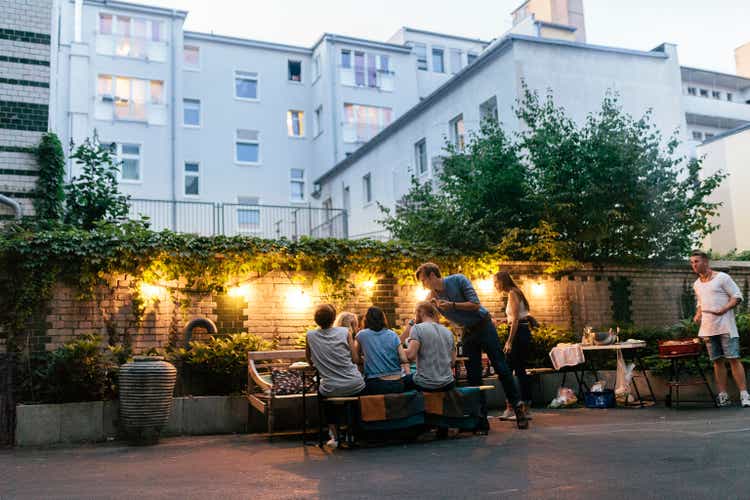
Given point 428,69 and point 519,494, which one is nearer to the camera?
point 519,494

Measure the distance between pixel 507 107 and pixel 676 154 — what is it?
6.61 metres

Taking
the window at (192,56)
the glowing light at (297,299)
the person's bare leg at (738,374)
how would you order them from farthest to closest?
the window at (192,56) → the glowing light at (297,299) → the person's bare leg at (738,374)

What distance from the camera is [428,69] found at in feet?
132

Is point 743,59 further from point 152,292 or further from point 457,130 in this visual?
point 152,292

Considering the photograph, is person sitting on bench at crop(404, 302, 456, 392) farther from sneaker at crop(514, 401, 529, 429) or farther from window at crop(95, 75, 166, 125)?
window at crop(95, 75, 166, 125)

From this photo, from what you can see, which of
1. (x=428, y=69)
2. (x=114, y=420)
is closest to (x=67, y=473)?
(x=114, y=420)

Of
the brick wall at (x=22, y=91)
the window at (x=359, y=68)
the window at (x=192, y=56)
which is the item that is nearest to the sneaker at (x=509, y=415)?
the brick wall at (x=22, y=91)

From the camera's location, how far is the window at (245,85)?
3619 cm

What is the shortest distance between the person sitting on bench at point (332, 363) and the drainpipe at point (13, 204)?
7145 millimetres

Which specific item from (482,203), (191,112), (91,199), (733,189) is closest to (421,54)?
(191,112)

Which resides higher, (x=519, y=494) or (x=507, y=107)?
(x=507, y=107)

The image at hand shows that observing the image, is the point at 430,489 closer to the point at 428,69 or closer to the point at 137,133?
the point at 137,133

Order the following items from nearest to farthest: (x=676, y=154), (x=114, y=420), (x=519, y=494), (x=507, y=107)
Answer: (x=519, y=494) < (x=114, y=420) < (x=507, y=107) < (x=676, y=154)

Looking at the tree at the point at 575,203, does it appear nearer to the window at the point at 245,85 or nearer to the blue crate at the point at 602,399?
the blue crate at the point at 602,399
